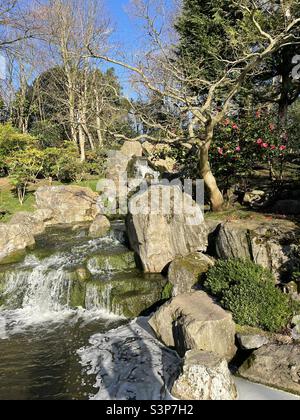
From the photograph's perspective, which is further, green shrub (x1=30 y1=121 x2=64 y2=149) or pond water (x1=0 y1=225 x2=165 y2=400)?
green shrub (x1=30 y1=121 x2=64 y2=149)

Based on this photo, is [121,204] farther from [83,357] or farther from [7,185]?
[83,357]

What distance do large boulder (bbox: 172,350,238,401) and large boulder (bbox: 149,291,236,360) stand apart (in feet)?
3.01

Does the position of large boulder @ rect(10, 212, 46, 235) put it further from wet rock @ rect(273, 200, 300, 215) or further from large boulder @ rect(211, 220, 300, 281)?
wet rock @ rect(273, 200, 300, 215)

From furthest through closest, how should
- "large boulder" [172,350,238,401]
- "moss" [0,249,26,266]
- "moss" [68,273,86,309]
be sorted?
"moss" [0,249,26,266]
"moss" [68,273,86,309]
"large boulder" [172,350,238,401]

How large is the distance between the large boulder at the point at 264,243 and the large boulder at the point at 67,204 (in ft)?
33.3

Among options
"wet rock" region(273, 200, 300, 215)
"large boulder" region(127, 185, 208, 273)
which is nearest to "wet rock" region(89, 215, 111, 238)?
"large boulder" region(127, 185, 208, 273)

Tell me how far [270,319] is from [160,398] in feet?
8.91

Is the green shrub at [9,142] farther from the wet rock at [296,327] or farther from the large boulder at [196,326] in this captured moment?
the wet rock at [296,327]

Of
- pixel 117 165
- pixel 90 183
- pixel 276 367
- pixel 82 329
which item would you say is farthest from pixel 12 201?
pixel 276 367

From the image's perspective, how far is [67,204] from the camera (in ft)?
60.3

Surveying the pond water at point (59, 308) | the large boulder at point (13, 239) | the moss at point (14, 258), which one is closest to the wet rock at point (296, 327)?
the pond water at point (59, 308)

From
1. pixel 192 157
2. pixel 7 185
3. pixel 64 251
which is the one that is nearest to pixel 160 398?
pixel 64 251

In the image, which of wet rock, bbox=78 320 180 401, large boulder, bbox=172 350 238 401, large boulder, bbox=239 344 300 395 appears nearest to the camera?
large boulder, bbox=172 350 238 401

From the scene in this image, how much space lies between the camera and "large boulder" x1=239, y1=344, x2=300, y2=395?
601 cm
